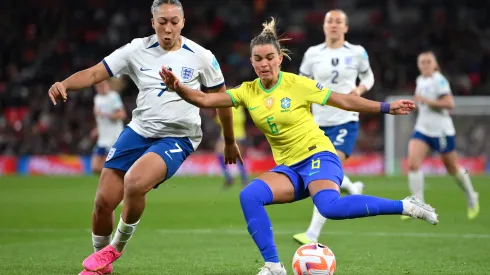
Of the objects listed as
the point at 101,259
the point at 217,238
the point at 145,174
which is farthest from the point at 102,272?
the point at 217,238

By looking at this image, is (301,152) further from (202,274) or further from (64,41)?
(64,41)

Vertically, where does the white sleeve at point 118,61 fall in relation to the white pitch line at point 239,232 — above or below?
above

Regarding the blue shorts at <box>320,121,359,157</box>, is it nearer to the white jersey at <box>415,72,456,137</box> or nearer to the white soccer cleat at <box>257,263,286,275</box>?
the white jersey at <box>415,72,456,137</box>

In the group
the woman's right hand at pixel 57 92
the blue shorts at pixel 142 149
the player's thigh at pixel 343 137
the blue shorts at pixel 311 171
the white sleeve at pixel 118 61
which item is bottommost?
the player's thigh at pixel 343 137

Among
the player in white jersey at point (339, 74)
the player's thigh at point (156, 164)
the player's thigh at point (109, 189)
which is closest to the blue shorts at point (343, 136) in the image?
the player in white jersey at point (339, 74)

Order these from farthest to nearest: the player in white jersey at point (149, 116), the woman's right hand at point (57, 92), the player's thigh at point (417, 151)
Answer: the player's thigh at point (417, 151), the player in white jersey at point (149, 116), the woman's right hand at point (57, 92)

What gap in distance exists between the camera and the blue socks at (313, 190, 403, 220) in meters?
6.21

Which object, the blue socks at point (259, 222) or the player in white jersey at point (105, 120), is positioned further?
the player in white jersey at point (105, 120)

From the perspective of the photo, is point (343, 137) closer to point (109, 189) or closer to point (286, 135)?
point (286, 135)

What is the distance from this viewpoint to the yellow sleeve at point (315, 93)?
6623 mm

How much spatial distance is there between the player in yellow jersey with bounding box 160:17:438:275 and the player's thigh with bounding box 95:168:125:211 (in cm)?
104

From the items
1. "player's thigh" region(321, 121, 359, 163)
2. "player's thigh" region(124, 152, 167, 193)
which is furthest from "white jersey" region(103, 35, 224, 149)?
"player's thigh" region(321, 121, 359, 163)

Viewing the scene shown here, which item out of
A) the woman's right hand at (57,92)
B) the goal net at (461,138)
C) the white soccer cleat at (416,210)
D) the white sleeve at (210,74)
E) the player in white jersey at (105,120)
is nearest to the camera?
the white soccer cleat at (416,210)

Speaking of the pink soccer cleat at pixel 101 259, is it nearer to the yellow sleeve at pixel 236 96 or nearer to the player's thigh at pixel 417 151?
the yellow sleeve at pixel 236 96
